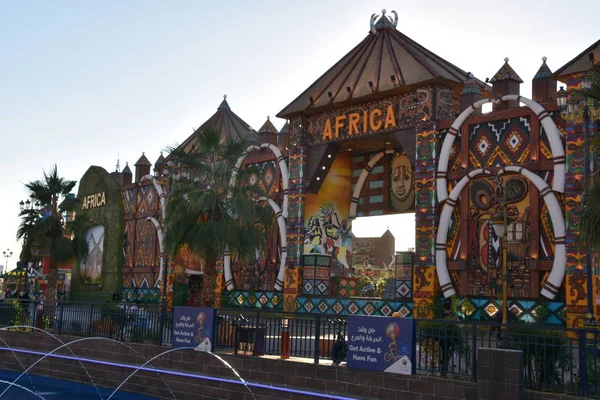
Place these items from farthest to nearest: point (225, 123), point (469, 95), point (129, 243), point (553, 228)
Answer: point (225, 123) < point (129, 243) < point (469, 95) < point (553, 228)

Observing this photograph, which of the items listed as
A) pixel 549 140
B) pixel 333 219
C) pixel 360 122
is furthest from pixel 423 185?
pixel 333 219

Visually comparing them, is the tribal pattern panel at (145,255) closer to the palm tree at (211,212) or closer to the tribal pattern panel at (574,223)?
the palm tree at (211,212)

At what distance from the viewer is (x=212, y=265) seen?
25906 millimetres

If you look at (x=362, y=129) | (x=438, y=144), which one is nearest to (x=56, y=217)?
(x=362, y=129)

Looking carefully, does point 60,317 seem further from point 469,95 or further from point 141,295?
point 141,295

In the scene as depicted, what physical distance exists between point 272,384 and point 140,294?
2780 centimetres

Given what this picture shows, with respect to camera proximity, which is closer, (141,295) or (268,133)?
(268,133)

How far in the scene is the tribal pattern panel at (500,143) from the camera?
85.5 ft

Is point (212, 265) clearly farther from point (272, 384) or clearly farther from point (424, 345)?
point (424, 345)

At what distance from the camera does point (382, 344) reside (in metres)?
15.4

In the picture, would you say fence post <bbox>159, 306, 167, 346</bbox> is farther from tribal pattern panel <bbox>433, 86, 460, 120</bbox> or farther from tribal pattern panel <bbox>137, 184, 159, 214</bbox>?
tribal pattern panel <bbox>137, 184, 159, 214</bbox>

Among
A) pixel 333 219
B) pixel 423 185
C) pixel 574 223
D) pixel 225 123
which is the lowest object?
pixel 574 223

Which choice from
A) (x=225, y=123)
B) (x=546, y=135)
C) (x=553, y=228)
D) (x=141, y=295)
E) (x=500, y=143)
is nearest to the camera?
(x=553, y=228)

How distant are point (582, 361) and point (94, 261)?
40.1 m
